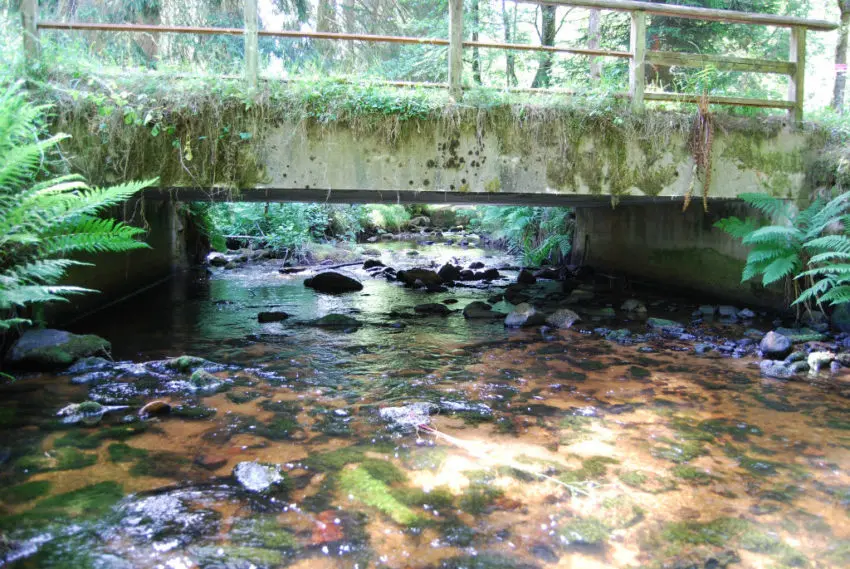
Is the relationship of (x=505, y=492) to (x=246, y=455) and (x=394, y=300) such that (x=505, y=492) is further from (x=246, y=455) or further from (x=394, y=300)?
(x=394, y=300)

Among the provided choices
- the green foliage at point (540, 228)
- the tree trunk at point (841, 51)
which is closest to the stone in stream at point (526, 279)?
the green foliage at point (540, 228)

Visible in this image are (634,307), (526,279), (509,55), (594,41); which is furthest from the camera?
(509,55)

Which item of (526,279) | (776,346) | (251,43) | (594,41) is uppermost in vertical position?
(594,41)

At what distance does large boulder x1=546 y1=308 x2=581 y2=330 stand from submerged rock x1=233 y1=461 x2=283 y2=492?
5.59 metres

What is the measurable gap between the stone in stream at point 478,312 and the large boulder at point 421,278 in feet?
10.0

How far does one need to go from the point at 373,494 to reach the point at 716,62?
6.89 meters

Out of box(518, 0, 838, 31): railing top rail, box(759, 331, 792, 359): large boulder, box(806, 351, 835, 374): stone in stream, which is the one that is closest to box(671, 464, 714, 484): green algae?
box(806, 351, 835, 374): stone in stream

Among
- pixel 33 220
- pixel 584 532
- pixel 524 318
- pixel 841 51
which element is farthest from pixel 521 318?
pixel 841 51

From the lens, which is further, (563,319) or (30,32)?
(563,319)

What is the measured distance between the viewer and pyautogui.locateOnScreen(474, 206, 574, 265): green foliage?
1541 cm

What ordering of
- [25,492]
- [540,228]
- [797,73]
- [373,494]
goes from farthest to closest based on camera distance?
[540,228] → [797,73] → [373,494] → [25,492]

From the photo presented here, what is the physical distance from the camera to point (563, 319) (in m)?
8.65

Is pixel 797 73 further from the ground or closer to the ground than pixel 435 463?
further from the ground

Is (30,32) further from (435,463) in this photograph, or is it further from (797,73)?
(797,73)
